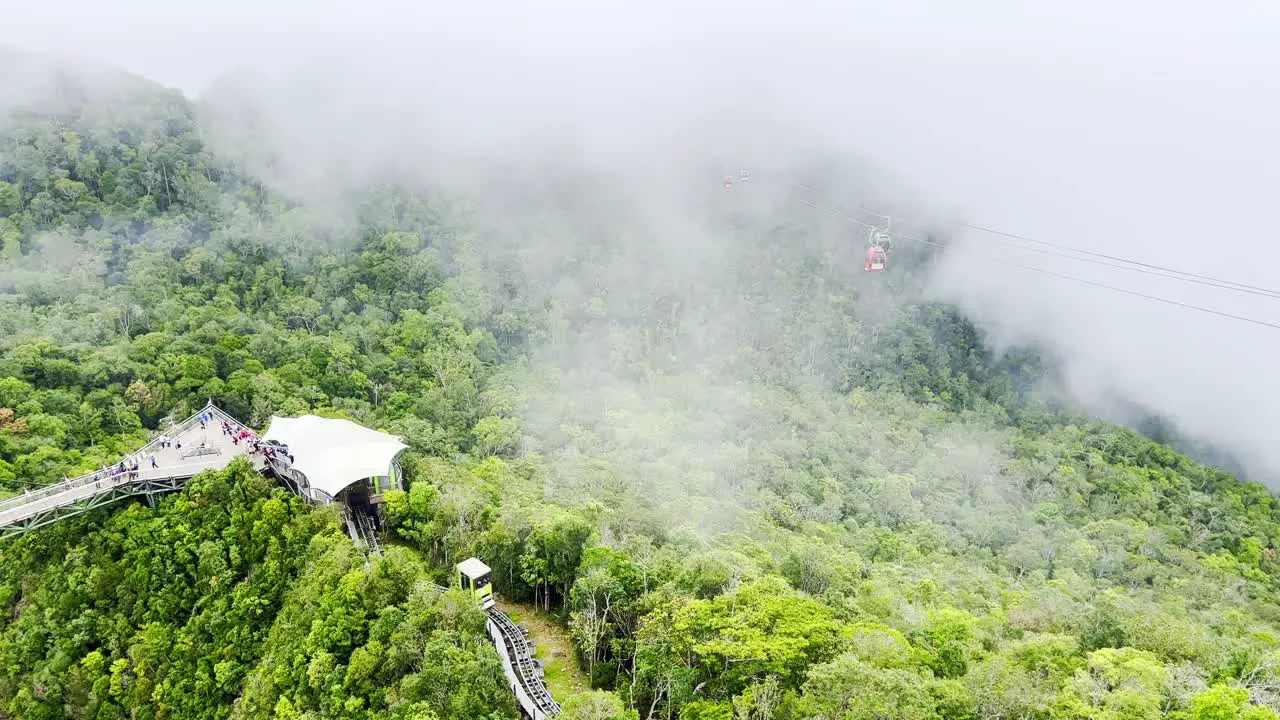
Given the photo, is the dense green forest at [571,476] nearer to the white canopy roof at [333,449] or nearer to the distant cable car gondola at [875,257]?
the white canopy roof at [333,449]

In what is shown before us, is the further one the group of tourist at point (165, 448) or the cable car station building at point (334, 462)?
the group of tourist at point (165, 448)

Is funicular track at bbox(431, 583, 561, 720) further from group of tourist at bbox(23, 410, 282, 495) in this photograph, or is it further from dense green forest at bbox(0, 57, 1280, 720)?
group of tourist at bbox(23, 410, 282, 495)

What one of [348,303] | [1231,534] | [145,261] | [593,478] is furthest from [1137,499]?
[145,261]

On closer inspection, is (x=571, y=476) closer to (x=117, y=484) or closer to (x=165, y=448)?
(x=165, y=448)

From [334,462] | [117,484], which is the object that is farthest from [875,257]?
[117,484]

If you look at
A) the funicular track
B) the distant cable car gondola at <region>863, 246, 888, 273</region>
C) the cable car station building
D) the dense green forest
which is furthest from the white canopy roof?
the distant cable car gondola at <region>863, 246, 888, 273</region>

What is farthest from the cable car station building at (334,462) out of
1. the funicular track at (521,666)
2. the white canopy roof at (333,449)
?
the funicular track at (521,666)
